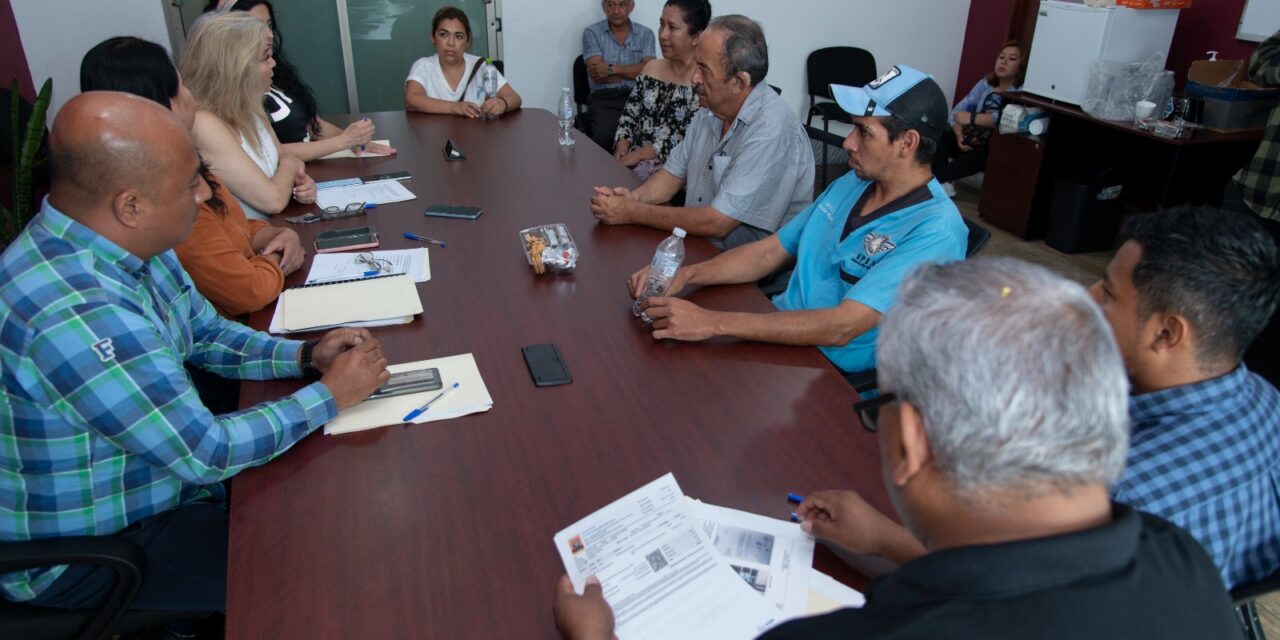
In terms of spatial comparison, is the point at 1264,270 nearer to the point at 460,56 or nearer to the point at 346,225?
the point at 346,225

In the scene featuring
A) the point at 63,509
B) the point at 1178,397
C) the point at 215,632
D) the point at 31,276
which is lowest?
the point at 215,632

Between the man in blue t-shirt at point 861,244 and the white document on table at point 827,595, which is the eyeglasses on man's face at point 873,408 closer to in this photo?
the white document on table at point 827,595

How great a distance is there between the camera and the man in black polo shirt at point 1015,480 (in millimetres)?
685

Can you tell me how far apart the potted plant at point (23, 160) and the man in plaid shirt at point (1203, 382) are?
341cm

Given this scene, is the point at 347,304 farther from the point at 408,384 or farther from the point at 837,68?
the point at 837,68

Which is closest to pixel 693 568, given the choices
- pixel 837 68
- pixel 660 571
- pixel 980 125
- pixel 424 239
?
pixel 660 571

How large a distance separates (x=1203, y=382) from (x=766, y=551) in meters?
0.68

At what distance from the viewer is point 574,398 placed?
153 cm

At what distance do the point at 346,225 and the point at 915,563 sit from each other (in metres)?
2.15

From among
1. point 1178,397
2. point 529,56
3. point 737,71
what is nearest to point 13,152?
point 737,71

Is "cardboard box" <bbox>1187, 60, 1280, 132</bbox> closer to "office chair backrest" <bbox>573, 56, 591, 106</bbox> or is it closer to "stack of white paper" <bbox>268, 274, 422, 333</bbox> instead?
"office chair backrest" <bbox>573, 56, 591, 106</bbox>

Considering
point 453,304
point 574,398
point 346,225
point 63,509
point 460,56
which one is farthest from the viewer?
point 460,56

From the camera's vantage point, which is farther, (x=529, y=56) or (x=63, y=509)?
(x=529, y=56)

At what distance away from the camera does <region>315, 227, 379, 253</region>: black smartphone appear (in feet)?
7.37
